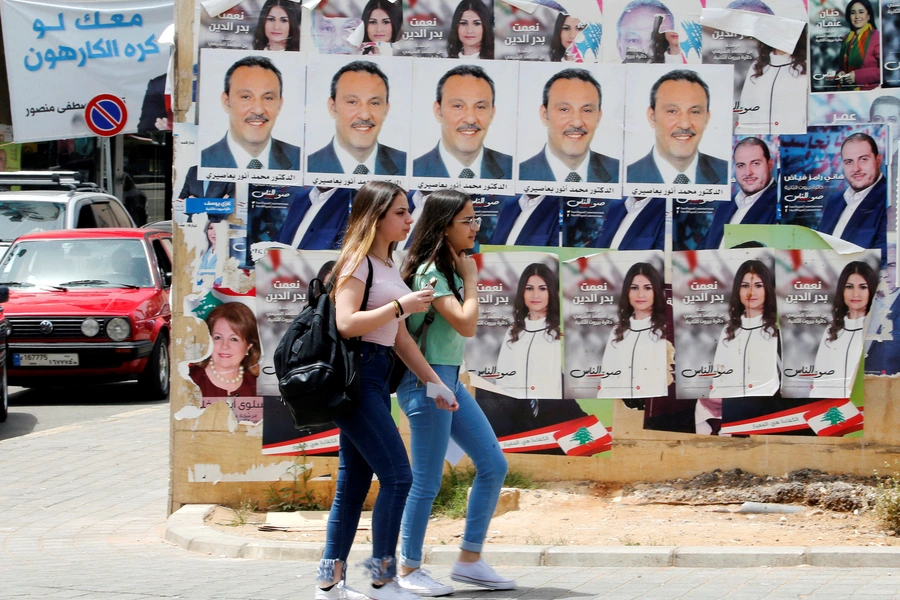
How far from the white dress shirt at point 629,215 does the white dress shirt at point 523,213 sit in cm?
52

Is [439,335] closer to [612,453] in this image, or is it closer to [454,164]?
[454,164]

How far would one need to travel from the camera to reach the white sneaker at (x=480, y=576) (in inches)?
225

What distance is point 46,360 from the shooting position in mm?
13445

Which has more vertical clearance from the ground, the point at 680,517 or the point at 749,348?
the point at 749,348

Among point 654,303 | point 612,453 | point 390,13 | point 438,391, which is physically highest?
point 390,13

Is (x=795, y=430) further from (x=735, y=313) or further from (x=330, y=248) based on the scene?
(x=330, y=248)

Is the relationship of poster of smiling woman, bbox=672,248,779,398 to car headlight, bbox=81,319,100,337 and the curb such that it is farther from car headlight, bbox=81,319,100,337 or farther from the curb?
car headlight, bbox=81,319,100,337

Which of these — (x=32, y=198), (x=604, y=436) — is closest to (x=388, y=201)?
(x=604, y=436)

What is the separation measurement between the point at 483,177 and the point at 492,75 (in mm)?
635

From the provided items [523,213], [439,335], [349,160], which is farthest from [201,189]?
[439,335]

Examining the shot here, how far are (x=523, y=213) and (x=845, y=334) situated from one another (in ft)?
7.07

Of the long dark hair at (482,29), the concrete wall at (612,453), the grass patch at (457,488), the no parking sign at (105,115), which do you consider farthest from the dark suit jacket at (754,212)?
the no parking sign at (105,115)

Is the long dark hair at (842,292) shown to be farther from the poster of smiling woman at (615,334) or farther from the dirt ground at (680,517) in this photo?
the poster of smiling woman at (615,334)

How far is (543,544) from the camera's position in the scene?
671cm
